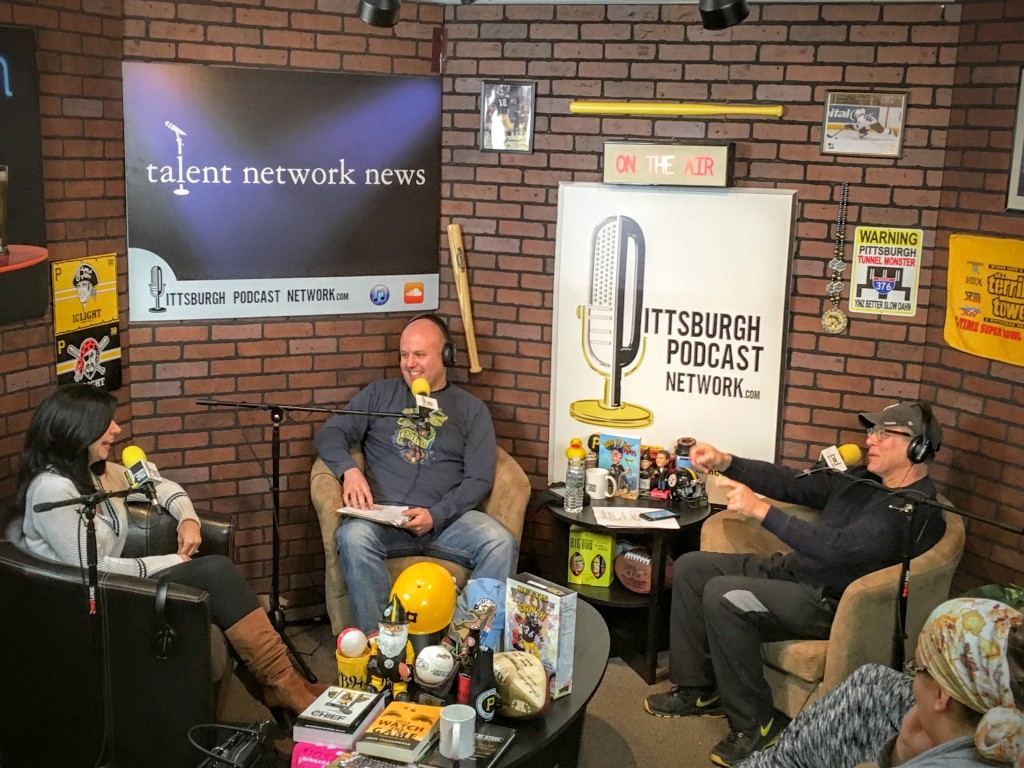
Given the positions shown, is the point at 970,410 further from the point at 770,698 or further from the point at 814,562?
the point at 770,698

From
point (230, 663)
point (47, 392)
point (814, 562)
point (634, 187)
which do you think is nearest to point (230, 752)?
point (230, 663)

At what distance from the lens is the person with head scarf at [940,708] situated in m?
2.04

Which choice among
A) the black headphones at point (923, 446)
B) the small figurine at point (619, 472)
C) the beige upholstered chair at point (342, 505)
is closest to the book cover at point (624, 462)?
the small figurine at point (619, 472)

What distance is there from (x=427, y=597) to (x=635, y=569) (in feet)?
4.79

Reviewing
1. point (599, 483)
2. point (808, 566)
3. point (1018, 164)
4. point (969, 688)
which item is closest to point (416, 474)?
point (599, 483)

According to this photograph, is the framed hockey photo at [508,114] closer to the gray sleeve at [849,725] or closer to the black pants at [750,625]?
the black pants at [750,625]

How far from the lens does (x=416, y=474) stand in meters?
4.48

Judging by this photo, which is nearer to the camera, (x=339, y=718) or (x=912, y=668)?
(x=339, y=718)

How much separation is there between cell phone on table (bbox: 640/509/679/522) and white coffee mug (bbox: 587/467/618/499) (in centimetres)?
24

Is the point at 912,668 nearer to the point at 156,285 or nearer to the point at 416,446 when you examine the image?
the point at 416,446

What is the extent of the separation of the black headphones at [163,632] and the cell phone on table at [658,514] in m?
1.94

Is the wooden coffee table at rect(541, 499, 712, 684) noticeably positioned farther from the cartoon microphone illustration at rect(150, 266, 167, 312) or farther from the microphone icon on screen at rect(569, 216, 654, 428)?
A: the cartoon microphone illustration at rect(150, 266, 167, 312)

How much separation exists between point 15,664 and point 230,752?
1.05 m

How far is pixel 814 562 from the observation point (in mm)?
3783
